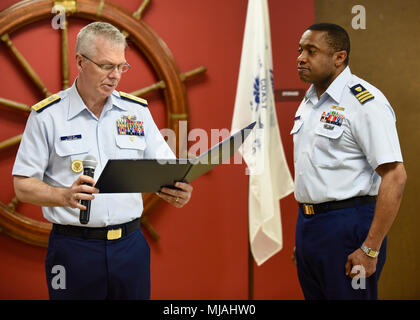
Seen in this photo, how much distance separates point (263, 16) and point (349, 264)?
163 cm

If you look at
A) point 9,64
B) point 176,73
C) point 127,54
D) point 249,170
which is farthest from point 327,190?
point 9,64

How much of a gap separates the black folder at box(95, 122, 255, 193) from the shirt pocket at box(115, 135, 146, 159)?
0.88ft

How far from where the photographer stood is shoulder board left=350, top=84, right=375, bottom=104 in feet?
5.47

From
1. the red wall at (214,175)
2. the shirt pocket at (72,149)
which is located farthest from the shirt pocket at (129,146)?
the red wall at (214,175)

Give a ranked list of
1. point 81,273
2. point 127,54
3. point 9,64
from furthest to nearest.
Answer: point 127,54
point 9,64
point 81,273

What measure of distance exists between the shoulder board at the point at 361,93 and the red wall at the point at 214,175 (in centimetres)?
112

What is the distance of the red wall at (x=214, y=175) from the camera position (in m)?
2.71

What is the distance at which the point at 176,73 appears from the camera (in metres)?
2.66

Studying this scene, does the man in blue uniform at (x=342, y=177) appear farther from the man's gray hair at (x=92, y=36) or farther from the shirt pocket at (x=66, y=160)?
the shirt pocket at (x=66, y=160)

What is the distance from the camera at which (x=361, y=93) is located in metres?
1.71

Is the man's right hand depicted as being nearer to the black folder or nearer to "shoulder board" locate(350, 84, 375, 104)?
the black folder

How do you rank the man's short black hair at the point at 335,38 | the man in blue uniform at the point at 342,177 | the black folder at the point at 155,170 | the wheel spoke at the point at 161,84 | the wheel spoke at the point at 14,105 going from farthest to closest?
the wheel spoke at the point at 161,84, the wheel spoke at the point at 14,105, the man's short black hair at the point at 335,38, the man in blue uniform at the point at 342,177, the black folder at the point at 155,170

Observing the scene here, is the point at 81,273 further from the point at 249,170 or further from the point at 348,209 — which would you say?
the point at 249,170

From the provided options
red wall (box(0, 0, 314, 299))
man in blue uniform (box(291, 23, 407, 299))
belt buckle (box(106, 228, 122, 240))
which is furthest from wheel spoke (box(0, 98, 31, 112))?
man in blue uniform (box(291, 23, 407, 299))
